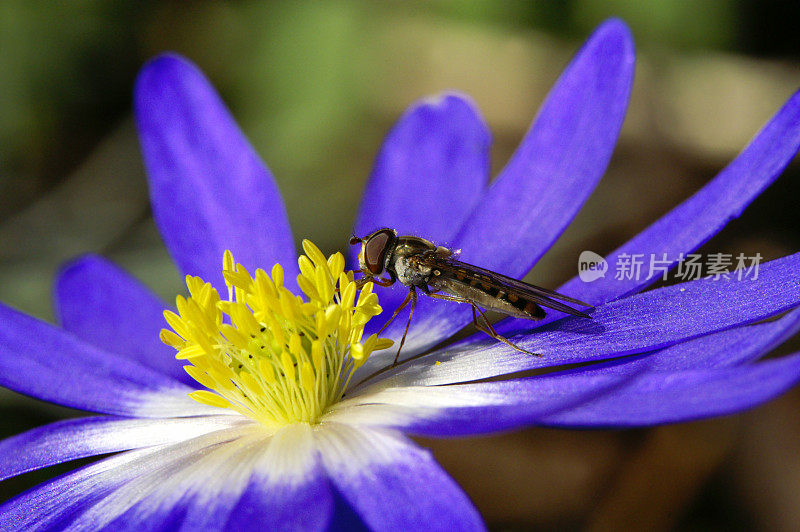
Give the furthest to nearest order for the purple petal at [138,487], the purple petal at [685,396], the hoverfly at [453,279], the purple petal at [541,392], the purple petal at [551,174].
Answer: the purple petal at [551,174], the hoverfly at [453,279], the purple petal at [138,487], the purple petal at [541,392], the purple petal at [685,396]

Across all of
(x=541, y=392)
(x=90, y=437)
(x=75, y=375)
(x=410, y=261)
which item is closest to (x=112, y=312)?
(x=75, y=375)

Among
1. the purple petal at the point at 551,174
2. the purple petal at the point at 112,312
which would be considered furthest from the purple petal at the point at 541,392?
the purple petal at the point at 112,312

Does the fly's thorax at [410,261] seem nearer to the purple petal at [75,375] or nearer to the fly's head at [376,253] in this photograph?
the fly's head at [376,253]

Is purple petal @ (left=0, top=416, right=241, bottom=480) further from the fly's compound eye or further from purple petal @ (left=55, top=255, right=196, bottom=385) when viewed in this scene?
the fly's compound eye

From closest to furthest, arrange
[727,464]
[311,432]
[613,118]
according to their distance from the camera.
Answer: [311,432] < [613,118] < [727,464]

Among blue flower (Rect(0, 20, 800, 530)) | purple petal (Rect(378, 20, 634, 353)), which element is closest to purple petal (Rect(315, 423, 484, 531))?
blue flower (Rect(0, 20, 800, 530))

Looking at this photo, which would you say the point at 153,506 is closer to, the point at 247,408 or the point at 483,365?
the point at 247,408

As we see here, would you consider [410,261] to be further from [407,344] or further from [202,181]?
[202,181]

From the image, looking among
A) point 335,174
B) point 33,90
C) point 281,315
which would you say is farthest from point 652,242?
point 33,90
